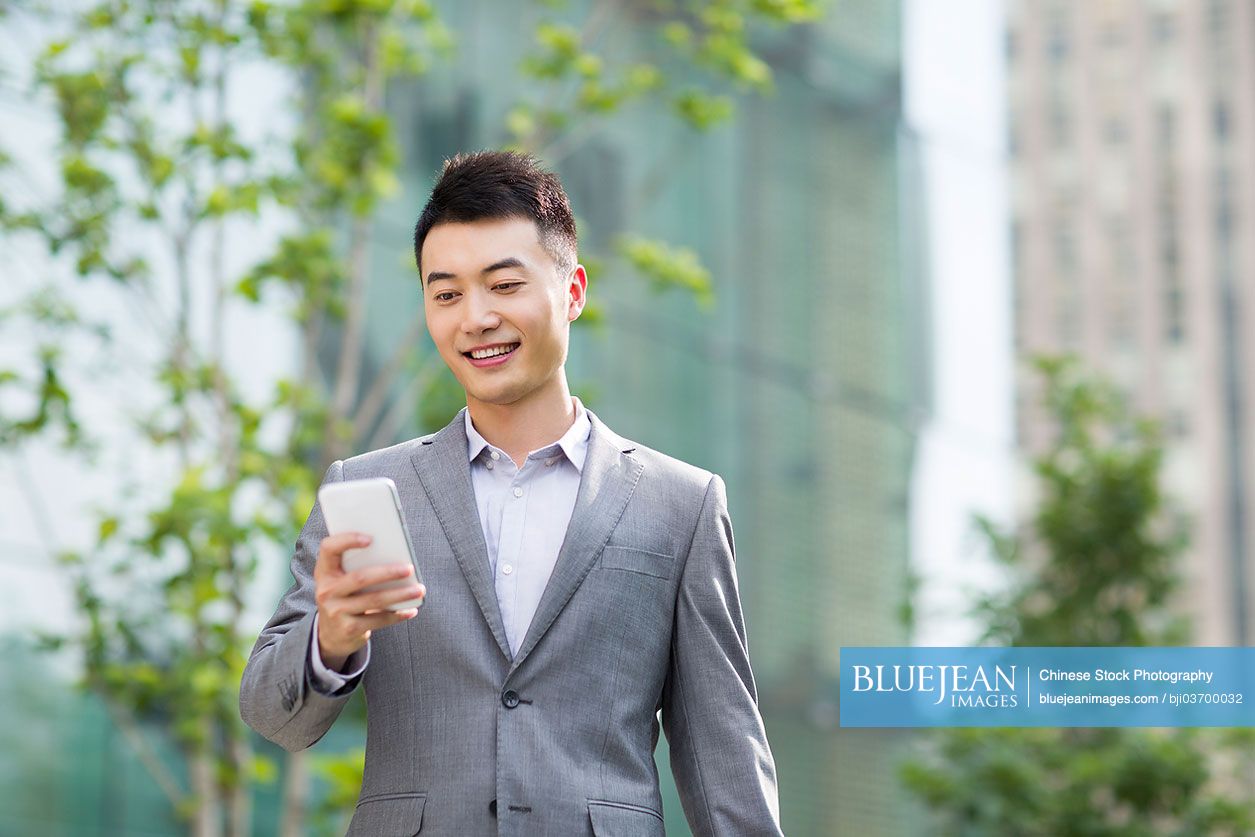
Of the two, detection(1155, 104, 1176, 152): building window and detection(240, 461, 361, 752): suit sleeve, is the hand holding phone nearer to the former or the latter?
detection(240, 461, 361, 752): suit sleeve

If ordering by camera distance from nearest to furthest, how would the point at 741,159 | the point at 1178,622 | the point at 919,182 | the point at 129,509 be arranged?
the point at 129,509 → the point at 1178,622 → the point at 741,159 → the point at 919,182

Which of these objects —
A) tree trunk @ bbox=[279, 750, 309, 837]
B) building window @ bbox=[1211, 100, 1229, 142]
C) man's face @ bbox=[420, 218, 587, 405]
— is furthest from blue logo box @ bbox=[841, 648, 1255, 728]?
building window @ bbox=[1211, 100, 1229, 142]

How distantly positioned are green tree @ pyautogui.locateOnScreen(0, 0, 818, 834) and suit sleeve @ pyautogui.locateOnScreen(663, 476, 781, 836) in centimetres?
407

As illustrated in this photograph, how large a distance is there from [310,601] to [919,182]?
14.3 metres

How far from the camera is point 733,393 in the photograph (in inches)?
556

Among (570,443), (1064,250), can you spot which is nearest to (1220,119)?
(1064,250)

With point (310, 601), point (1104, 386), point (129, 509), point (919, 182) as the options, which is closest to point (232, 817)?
point (129, 509)

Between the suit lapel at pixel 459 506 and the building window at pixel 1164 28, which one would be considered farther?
the building window at pixel 1164 28

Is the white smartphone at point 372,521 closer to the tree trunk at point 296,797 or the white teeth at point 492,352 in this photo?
the white teeth at point 492,352

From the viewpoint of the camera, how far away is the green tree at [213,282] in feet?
23.5

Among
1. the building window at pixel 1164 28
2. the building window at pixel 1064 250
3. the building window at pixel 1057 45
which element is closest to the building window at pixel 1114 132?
the building window at pixel 1057 45

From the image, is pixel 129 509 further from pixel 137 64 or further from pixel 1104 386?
pixel 1104 386

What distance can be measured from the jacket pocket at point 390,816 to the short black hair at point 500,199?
0.79 meters

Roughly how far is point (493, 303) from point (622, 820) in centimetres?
77
